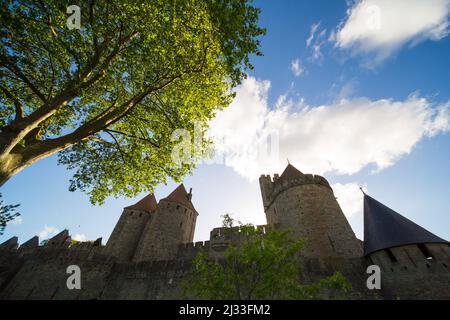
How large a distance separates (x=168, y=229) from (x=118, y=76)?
14.7 meters

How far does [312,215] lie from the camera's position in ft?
51.0

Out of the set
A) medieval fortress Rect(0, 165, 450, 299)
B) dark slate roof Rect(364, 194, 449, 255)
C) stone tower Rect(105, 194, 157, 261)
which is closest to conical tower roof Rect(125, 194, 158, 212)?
stone tower Rect(105, 194, 157, 261)

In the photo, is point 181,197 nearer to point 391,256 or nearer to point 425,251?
point 391,256

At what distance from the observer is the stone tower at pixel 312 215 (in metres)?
13.9

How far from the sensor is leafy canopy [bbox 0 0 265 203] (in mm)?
6838

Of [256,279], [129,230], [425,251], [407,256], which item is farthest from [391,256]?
[129,230]

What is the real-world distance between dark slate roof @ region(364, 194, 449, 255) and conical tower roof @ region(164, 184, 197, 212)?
16730 mm

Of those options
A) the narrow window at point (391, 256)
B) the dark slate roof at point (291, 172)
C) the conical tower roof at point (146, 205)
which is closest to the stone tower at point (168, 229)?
the conical tower roof at point (146, 205)

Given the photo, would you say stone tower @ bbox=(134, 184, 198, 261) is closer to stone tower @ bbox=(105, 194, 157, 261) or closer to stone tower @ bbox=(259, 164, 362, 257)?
stone tower @ bbox=(105, 194, 157, 261)

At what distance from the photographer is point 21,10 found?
7.00 meters
